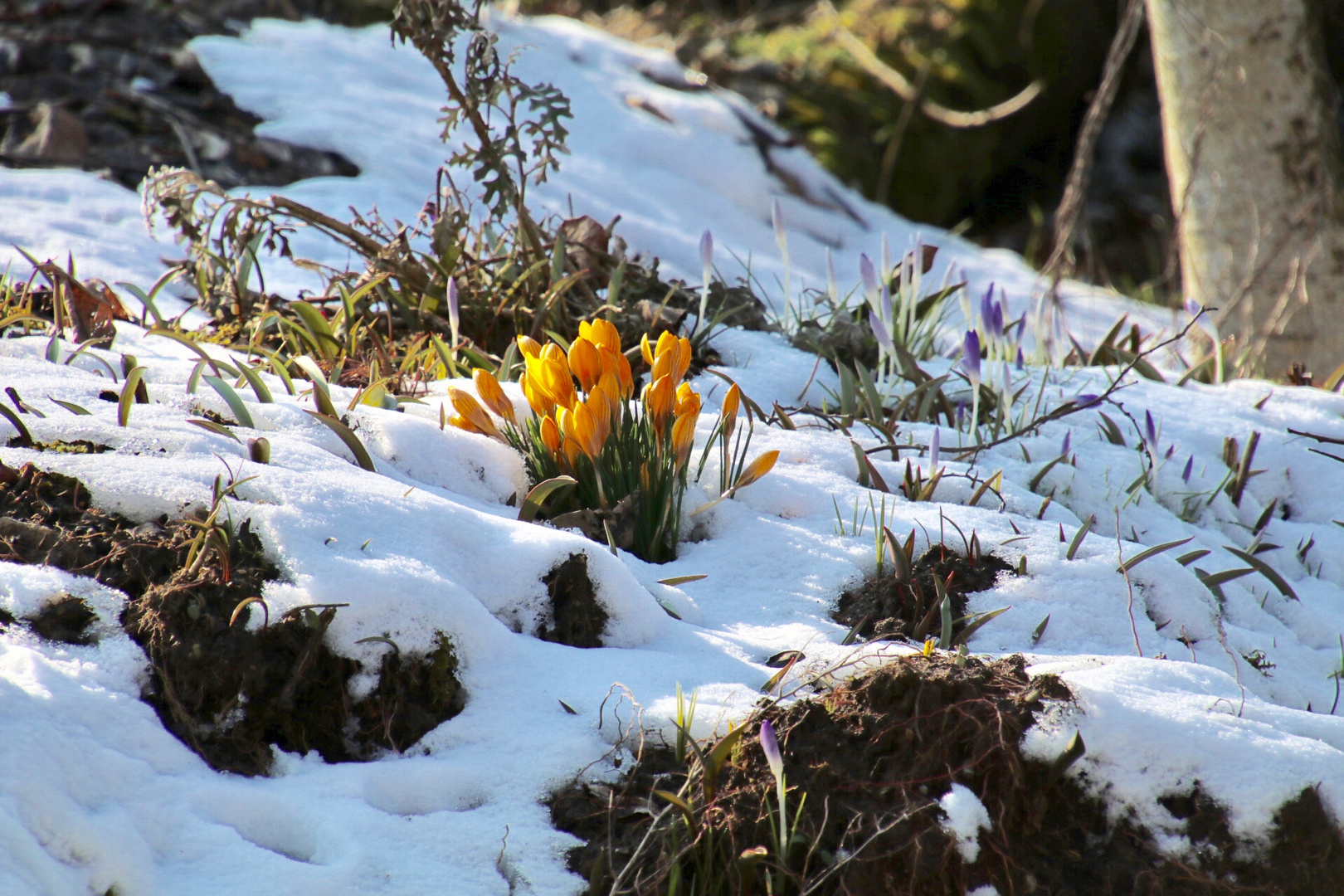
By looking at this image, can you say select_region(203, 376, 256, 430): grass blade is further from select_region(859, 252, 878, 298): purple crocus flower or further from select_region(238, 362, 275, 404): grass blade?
select_region(859, 252, 878, 298): purple crocus flower

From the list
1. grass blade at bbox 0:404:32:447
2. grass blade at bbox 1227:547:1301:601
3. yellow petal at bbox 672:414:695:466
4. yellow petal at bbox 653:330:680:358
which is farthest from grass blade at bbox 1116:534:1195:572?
grass blade at bbox 0:404:32:447

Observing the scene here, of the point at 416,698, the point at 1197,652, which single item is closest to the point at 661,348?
the point at 416,698

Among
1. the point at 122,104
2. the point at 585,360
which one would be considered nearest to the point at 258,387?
the point at 585,360

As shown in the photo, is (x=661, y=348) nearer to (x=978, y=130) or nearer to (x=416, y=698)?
(x=416, y=698)

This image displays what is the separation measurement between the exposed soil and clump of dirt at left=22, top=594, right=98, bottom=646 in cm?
328

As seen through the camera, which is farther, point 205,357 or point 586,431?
point 205,357

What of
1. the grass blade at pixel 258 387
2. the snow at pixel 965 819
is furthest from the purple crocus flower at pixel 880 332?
the grass blade at pixel 258 387

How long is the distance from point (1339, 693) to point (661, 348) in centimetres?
153

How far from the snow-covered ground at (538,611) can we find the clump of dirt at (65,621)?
17 mm

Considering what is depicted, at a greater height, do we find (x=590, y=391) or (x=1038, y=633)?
(x=590, y=391)

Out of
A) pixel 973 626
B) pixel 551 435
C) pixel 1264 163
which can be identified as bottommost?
pixel 973 626

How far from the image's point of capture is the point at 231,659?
1515 millimetres

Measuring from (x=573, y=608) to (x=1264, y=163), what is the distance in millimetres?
3664

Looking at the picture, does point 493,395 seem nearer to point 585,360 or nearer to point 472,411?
point 472,411
